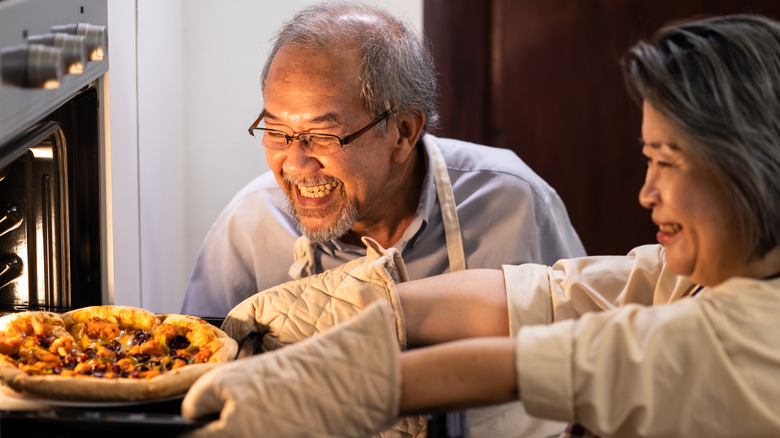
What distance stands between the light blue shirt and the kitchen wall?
0.55 feet

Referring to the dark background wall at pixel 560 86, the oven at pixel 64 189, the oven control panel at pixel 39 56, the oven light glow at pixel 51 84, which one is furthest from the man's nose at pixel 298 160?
the dark background wall at pixel 560 86

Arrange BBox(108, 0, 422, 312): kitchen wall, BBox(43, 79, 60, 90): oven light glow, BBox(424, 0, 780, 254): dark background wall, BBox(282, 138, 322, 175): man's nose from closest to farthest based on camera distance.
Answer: BBox(43, 79, 60, 90): oven light glow, BBox(282, 138, 322, 175): man's nose, BBox(108, 0, 422, 312): kitchen wall, BBox(424, 0, 780, 254): dark background wall

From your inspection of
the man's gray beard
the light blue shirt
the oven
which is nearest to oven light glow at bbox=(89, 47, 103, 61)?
the oven

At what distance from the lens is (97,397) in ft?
3.43

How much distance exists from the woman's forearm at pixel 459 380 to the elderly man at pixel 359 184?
757mm

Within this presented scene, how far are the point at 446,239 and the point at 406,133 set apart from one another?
10.2 inches

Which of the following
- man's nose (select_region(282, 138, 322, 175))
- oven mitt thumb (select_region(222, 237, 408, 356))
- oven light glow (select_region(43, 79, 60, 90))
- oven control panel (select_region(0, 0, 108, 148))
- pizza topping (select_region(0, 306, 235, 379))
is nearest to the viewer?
oven control panel (select_region(0, 0, 108, 148))

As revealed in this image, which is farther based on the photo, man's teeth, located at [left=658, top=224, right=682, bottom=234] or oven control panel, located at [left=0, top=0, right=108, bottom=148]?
man's teeth, located at [left=658, top=224, right=682, bottom=234]

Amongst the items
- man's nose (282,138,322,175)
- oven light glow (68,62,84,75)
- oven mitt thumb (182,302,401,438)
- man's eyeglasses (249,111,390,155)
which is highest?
oven light glow (68,62,84,75)

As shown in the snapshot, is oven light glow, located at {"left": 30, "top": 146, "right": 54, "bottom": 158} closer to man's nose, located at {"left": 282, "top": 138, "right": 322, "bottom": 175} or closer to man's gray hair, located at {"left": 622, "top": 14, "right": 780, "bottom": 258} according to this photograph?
man's nose, located at {"left": 282, "top": 138, "right": 322, "bottom": 175}

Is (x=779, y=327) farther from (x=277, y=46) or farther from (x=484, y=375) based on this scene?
(x=277, y=46)

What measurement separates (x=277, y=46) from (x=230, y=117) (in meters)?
0.61

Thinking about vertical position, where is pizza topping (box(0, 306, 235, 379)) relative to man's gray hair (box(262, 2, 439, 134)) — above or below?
below

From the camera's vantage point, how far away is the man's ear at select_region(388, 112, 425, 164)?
1755 mm
